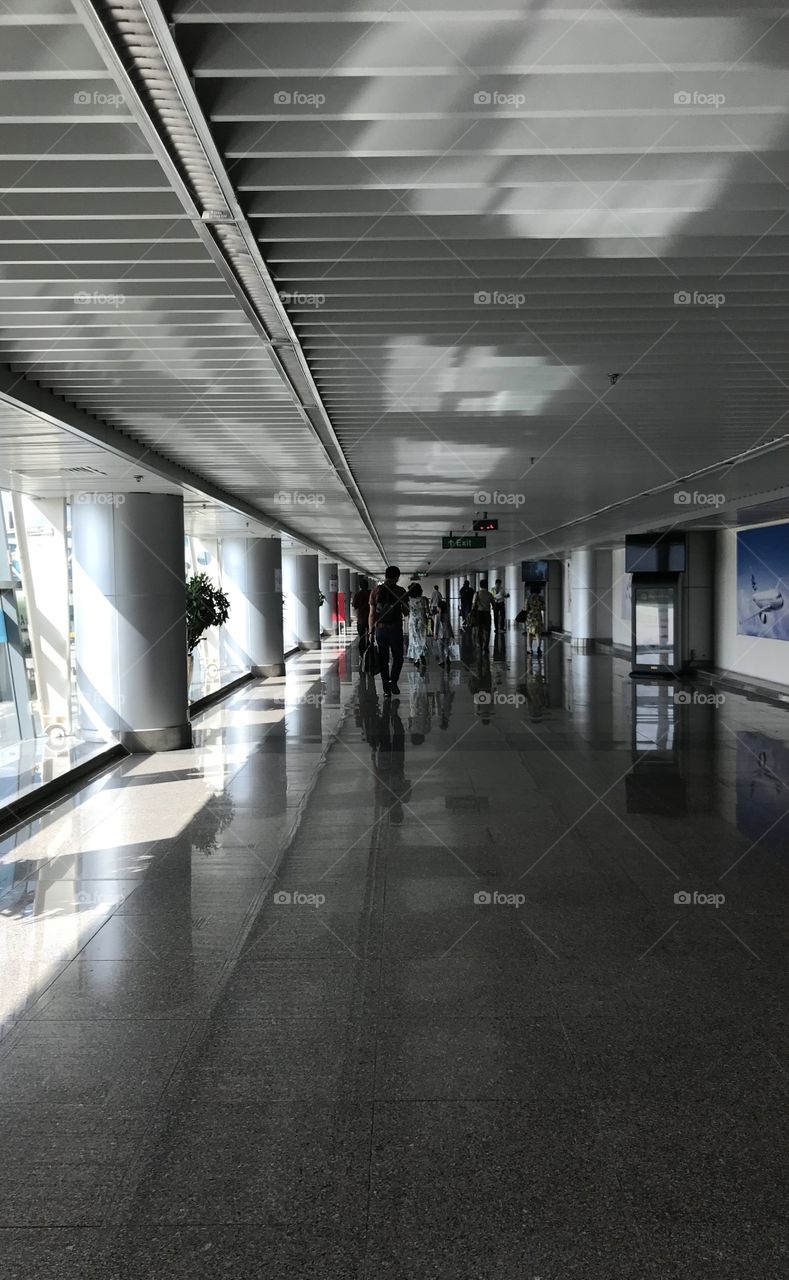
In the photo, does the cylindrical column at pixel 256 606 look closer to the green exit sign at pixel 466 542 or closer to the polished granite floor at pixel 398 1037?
the green exit sign at pixel 466 542

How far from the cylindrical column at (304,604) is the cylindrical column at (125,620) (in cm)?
1839

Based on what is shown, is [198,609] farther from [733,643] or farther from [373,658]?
[733,643]

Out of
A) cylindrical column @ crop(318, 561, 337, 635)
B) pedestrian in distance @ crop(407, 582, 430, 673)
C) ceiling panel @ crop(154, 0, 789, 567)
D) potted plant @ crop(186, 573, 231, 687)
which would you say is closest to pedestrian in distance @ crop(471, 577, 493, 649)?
pedestrian in distance @ crop(407, 582, 430, 673)

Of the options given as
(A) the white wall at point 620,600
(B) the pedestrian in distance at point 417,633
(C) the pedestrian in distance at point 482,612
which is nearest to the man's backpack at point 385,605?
(B) the pedestrian in distance at point 417,633

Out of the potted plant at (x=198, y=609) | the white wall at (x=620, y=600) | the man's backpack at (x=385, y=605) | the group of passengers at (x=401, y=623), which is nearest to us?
the potted plant at (x=198, y=609)

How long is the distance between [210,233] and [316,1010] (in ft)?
10.8

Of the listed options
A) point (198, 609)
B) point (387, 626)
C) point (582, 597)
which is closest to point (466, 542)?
point (582, 597)

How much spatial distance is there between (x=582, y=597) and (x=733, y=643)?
11460 millimetres

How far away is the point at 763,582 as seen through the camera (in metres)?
16.9

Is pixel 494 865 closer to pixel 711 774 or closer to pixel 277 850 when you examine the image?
pixel 277 850

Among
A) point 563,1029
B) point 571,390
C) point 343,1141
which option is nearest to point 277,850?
point 563,1029

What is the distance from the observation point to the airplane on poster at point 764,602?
53.3ft

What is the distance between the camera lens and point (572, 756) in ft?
33.6

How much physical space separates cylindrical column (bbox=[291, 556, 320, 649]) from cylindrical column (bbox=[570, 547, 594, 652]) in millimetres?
7806
